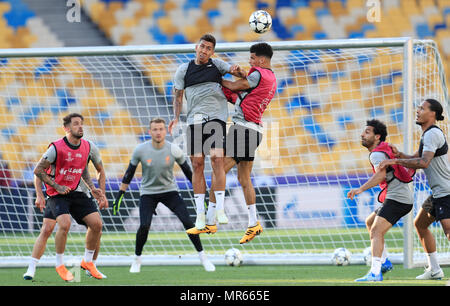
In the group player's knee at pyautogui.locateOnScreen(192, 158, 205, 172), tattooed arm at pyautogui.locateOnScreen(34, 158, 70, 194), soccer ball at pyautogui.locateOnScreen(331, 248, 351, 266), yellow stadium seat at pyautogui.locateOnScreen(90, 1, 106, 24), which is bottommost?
soccer ball at pyautogui.locateOnScreen(331, 248, 351, 266)

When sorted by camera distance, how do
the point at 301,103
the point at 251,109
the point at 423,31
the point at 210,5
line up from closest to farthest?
the point at 251,109
the point at 301,103
the point at 423,31
the point at 210,5

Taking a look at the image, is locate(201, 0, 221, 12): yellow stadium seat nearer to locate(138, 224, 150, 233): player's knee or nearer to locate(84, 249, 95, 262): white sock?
locate(138, 224, 150, 233): player's knee

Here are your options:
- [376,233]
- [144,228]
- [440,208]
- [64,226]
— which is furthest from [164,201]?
[440,208]

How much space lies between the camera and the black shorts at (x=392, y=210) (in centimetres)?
705

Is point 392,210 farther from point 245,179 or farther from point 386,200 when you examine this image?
point 245,179

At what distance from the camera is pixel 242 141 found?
6.81m

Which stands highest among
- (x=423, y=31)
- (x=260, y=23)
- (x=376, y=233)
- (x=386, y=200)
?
(x=423, y=31)

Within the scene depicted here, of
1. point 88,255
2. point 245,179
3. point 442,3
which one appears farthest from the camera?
point 442,3

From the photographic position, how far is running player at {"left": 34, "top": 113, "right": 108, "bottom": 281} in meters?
7.70

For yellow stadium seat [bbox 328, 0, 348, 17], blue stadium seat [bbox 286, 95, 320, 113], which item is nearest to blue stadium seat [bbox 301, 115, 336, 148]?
blue stadium seat [bbox 286, 95, 320, 113]

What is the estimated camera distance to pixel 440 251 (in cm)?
980

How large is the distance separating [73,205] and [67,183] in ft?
0.86

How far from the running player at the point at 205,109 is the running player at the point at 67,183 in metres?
1.54

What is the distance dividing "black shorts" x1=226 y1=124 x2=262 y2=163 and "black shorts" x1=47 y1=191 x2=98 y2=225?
2.01m
